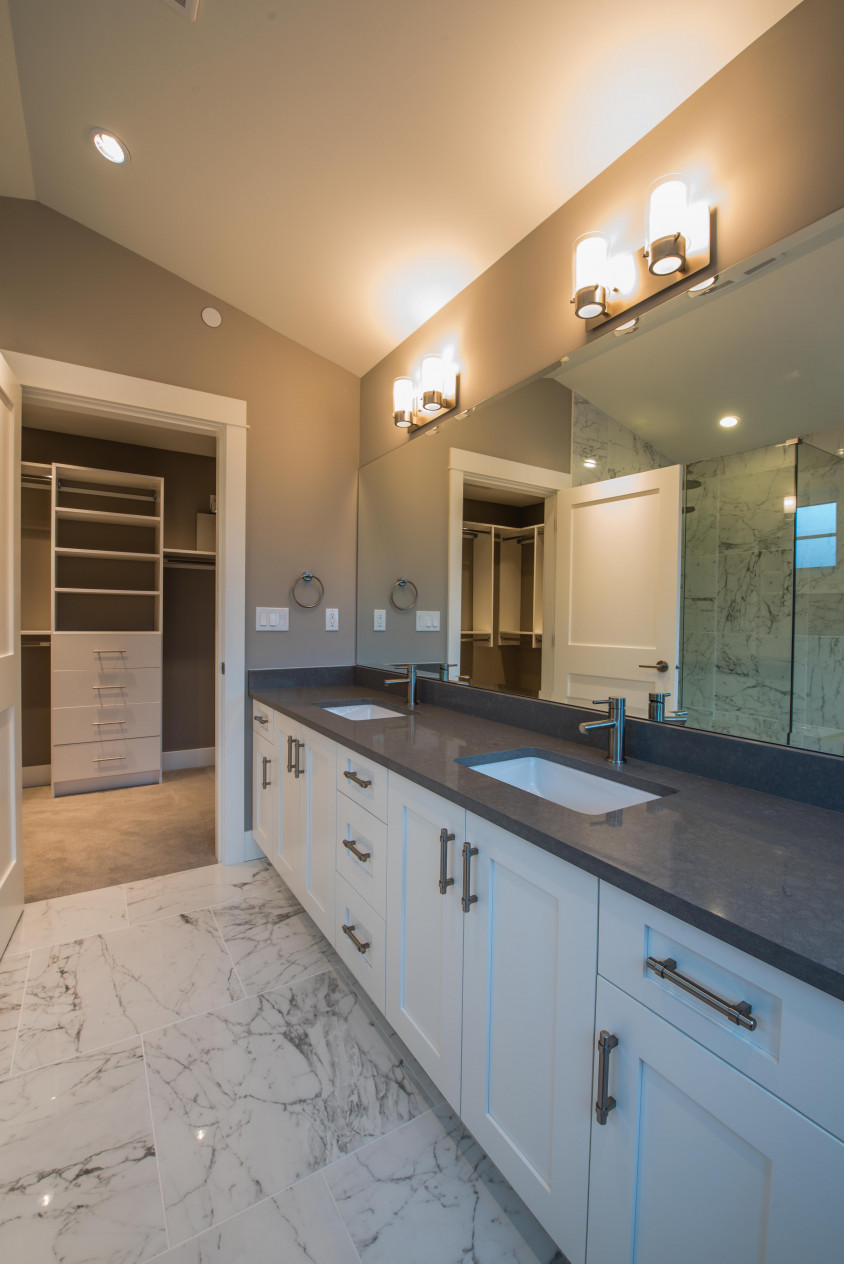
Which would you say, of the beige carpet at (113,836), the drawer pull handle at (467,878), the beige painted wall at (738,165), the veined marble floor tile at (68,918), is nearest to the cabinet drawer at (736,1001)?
the drawer pull handle at (467,878)

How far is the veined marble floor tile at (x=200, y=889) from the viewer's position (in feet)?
7.64

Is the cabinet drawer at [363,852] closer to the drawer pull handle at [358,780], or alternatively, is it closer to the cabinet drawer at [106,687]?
the drawer pull handle at [358,780]

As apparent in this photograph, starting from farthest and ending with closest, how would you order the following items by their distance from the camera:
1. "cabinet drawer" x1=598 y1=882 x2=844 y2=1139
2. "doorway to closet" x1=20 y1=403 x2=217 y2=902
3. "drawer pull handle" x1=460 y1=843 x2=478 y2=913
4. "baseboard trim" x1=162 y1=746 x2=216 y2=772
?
"baseboard trim" x1=162 y1=746 x2=216 y2=772
"doorway to closet" x1=20 y1=403 x2=217 y2=902
"drawer pull handle" x1=460 y1=843 x2=478 y2=913
"cabinet drawer" x1=598 y1=882 x2=844 y2=1139

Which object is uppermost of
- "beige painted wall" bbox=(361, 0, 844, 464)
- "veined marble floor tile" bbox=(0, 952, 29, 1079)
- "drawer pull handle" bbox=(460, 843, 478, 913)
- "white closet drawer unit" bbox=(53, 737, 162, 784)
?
"beige painted wall" bbox=(361, 0, 844, 464)

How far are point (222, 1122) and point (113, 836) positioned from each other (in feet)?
6.80

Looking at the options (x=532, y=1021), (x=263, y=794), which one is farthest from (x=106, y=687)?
(x=532, y=1021)

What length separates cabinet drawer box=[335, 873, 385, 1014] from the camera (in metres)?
1.54

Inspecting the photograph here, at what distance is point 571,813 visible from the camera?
105 centimetres

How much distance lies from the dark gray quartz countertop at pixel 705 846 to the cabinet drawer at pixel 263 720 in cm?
90

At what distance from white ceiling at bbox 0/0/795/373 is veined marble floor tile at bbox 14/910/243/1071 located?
2.53 m

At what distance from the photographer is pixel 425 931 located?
1312 mm

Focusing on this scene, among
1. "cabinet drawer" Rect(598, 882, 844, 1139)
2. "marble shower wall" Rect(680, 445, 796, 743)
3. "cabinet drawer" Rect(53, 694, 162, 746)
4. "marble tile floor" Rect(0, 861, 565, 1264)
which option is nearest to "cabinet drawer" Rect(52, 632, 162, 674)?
"cabinet drawer" Rect(53, 694, 162, 746)

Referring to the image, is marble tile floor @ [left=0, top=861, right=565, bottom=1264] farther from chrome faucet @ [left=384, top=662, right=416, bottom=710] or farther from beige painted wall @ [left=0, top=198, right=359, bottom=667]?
beige painted wall @ [left=0, top=198, right=359, bottom=667]

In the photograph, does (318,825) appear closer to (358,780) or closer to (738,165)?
(358,780)
